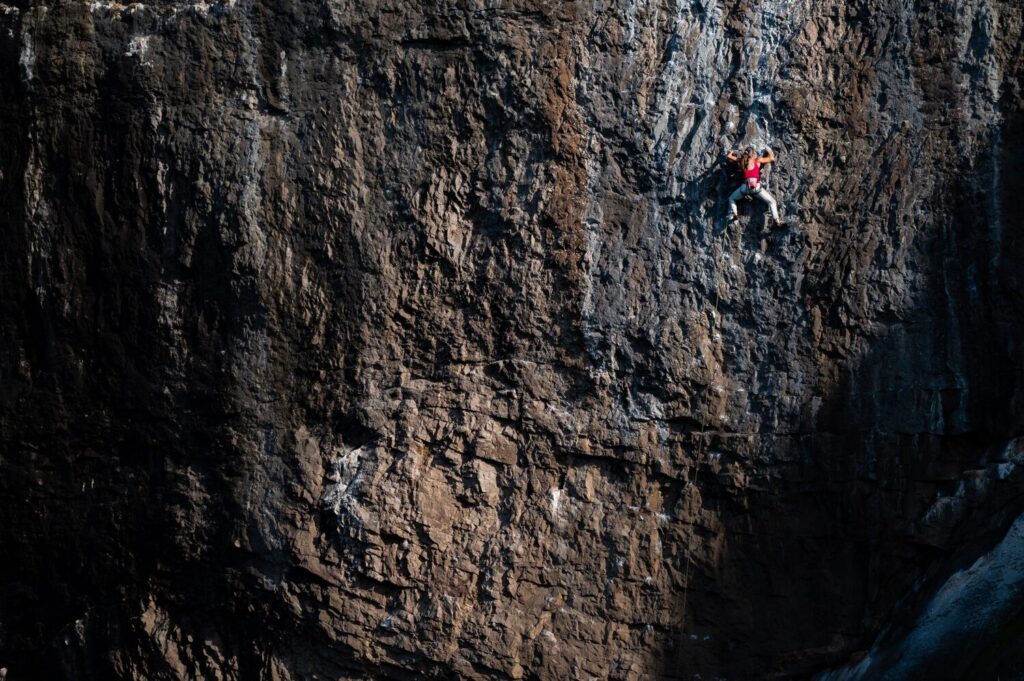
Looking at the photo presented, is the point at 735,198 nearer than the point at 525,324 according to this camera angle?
Yes

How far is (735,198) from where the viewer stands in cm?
701

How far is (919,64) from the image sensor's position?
682 centimetres

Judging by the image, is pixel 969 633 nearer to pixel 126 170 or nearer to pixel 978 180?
pixel 978 180

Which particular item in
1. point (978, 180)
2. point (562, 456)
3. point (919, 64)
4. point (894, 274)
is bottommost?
point (562, 456)

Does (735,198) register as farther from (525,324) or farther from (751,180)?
(525,324)

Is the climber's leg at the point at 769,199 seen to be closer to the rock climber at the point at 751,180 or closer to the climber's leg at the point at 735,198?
the rock climber at the point at 751,180

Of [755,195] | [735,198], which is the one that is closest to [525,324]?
[735,198]

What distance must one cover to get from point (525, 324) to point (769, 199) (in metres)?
1.79

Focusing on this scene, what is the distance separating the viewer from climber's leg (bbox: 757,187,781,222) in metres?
6.96

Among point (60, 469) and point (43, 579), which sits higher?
point (60, 469)

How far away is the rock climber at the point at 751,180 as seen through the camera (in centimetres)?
689

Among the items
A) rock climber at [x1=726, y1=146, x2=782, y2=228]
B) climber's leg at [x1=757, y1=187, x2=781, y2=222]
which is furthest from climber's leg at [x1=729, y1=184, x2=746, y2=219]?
climber's leg at [x1=757, y1=187, x2=781, y2=222]

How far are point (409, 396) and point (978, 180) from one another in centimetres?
393

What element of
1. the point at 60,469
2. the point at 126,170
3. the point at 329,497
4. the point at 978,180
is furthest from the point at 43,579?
the point at 978,180
